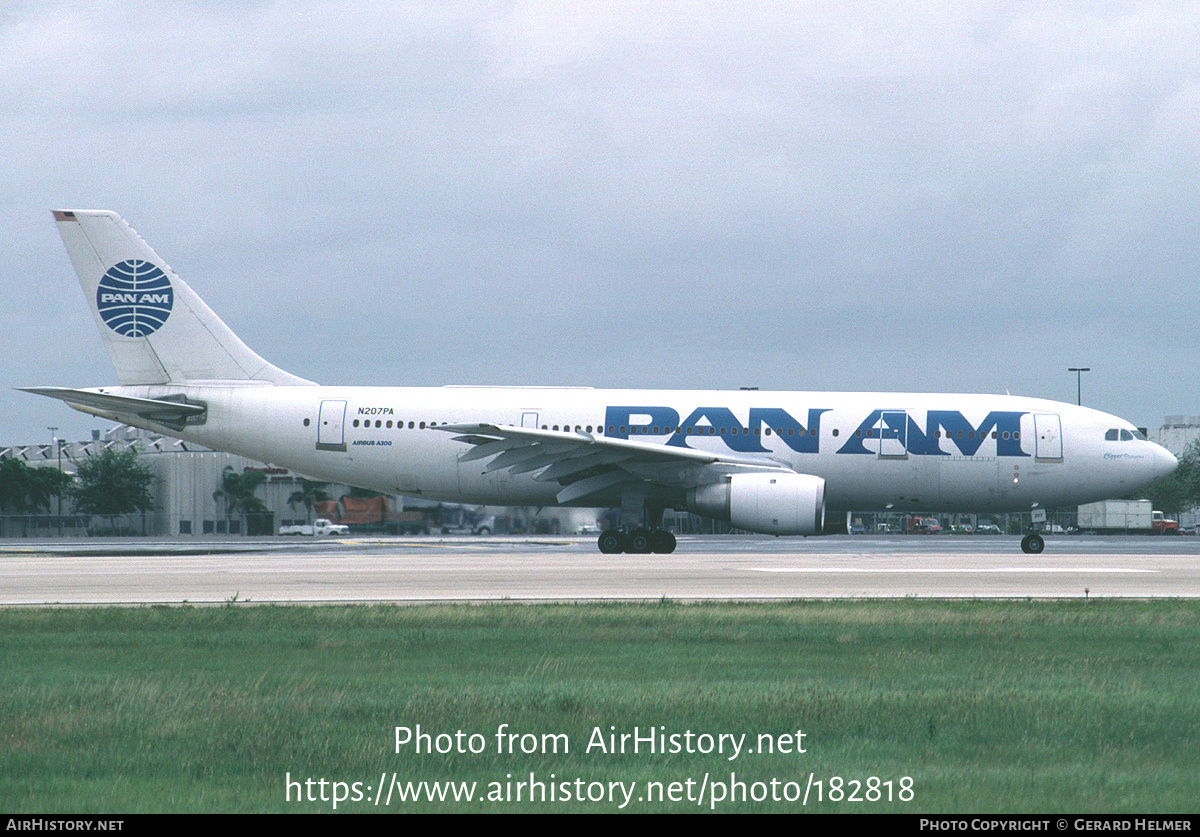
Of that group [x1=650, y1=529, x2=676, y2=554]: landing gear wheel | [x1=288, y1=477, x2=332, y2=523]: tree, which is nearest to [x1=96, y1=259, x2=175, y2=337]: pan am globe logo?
[x1=650, y1=529, x2=676, y2=554]: landing gear wheel

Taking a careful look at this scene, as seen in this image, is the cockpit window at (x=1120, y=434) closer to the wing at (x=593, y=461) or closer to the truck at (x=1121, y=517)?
the wing at (x=593, y=461)

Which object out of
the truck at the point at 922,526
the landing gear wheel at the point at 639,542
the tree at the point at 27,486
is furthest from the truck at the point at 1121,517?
the tree at the point at 27,486

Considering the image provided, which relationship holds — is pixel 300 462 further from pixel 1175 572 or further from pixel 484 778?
pixel 484 778

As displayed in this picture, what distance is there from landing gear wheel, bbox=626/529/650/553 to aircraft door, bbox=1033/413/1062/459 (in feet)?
29.5

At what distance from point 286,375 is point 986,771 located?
25503 mm

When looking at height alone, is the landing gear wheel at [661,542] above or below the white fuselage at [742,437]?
below

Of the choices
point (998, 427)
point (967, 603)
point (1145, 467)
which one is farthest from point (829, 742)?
point (1145, 467)

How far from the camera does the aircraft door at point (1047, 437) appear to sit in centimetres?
2764

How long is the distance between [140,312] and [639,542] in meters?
13.1

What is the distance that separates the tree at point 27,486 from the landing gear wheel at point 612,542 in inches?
2340

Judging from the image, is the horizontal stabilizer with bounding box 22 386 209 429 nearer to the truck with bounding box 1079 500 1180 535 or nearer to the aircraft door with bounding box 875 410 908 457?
the aircraft door with bounding box 875 410 908 457

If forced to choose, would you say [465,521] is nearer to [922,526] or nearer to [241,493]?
[241,493]

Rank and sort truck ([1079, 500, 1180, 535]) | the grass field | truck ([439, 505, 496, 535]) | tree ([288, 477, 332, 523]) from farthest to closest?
truck ([1079, 500, 1180, 535]) < tree ([288, 477, 332, 523]) < truck ([439, 505, 496, 535]) < the grass field

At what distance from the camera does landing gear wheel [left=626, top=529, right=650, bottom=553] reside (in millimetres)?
27266
